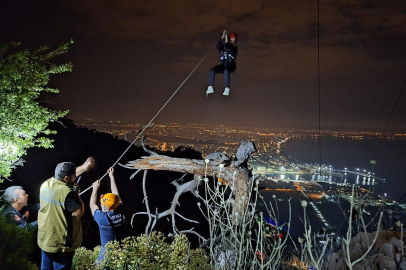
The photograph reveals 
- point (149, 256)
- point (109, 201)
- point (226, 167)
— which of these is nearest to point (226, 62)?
point (226, 167)

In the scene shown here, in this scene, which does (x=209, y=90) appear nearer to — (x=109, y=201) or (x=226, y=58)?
(x=226, y=58)

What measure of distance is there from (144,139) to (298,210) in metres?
42.6

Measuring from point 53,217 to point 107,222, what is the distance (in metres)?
0.75

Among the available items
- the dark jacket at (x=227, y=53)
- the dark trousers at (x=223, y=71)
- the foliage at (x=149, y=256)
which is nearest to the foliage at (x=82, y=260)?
the foliage at (x=149, y=256)

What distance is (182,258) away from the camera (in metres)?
3.39

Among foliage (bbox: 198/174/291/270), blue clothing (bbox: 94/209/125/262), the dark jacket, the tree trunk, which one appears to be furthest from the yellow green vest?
the dark jacket

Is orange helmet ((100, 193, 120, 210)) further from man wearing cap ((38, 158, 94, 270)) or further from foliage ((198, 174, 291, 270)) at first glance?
foliage ((198, 174, 291, 270))

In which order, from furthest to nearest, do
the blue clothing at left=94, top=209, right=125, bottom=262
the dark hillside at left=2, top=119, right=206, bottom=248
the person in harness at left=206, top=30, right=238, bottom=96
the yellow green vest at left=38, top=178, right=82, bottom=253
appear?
the dark hillside at left=2, top=119, right=206, bottom=248 → the person in harness at left=206, top=30, right=238, bottom=96 → the blue clothing at left=94, top=209, right=125, bottom=262 → the yellow green vest at left=38, top=178, right=82, bottom=253

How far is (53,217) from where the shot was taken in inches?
116

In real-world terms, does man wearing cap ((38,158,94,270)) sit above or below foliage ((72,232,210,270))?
above

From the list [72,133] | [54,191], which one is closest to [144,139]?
[54,191]

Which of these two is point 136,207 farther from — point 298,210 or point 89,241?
point 298,210

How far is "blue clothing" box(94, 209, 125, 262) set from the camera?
11.4 ft

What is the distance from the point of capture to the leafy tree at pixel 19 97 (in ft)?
14.2
